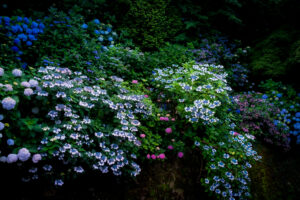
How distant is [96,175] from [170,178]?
987mm

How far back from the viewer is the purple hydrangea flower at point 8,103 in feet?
6.18

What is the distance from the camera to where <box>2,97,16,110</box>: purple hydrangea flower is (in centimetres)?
188

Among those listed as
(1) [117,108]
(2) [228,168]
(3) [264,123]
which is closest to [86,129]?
(1) [117,108]

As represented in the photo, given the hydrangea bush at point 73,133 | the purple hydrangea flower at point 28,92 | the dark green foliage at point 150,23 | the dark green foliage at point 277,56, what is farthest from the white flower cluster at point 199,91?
the dark green foliage at point 277,56

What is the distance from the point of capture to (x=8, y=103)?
1.89 m

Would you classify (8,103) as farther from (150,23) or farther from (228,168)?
(150,23)

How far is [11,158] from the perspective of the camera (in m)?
1.79

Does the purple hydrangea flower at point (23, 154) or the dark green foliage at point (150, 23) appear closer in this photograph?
the purple hydrangea flower at point (23, 154)

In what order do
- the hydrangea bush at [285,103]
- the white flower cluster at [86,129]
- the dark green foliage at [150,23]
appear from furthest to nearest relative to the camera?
the dark green foliage at [150,23], the hydrangea bush at [285,103], the white flower cluster at [86,129]

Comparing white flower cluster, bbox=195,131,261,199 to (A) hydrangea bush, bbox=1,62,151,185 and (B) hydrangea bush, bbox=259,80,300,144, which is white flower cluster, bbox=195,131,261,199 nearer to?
(A) hydrangea bush, bbox=1,62,151,185

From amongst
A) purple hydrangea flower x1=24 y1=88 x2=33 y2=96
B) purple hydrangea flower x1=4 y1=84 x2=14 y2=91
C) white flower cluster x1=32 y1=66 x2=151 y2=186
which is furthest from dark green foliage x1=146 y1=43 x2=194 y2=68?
purple hydrangea flower x1=4 y1=84 x2=14 y2=91

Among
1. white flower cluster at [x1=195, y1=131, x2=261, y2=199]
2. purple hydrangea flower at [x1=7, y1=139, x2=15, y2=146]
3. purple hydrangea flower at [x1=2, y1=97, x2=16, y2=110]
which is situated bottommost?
white flower cluster at [x1=195, y1=131, x2=261, y2=199]

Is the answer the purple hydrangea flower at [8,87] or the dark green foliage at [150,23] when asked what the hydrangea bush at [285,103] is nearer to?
the dark green foliage at [150,23]

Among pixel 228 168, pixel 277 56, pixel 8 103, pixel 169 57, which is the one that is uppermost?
pixel 277 56
